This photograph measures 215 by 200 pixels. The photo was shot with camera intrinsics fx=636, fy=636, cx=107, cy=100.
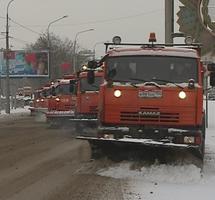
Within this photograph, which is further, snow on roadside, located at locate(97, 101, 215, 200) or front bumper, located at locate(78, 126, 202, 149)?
front bumper, located at locate(78, 126, 202, 149)

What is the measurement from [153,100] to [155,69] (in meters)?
0.77

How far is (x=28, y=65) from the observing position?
78.6 m

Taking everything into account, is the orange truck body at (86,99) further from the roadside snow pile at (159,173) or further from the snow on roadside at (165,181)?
the roadside snow pile at (159,173)

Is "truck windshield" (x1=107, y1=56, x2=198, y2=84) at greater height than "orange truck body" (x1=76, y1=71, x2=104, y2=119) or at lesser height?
greater

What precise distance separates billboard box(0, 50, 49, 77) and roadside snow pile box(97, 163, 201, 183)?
213 ft

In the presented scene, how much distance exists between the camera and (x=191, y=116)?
44.7ft

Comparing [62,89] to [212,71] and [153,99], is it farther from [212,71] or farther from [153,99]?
[153,99]

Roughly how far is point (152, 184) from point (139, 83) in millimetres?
2920

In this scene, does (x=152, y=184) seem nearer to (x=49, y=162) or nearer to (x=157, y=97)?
(x=157, y=97)

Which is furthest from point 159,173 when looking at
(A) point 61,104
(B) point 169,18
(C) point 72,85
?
(B) point 169,18

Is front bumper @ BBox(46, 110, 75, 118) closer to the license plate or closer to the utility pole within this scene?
the utility pole

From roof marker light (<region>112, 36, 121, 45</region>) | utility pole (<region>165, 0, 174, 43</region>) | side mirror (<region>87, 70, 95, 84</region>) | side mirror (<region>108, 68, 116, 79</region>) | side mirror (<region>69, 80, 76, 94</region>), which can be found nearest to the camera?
side mirror (<region>108, 68, 116, 79</region>)

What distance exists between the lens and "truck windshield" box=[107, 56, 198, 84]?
13.9 metres

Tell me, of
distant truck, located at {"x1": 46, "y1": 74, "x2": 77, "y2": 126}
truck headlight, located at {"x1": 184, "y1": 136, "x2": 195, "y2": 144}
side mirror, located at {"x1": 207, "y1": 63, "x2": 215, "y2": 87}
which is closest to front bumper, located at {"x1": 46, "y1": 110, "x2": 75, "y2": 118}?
distant truck, located at {"x1": 46, "y1": 74, "x2": 77, "y2": 126}
